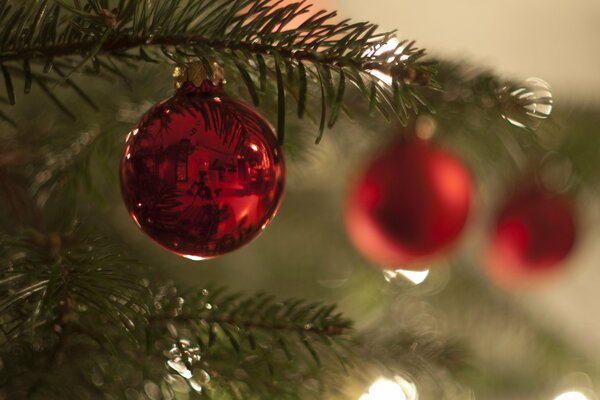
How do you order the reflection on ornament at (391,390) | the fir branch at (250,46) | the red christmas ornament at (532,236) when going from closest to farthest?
the fir branch at (250,46) → the reflection on ornament at (391,390) → the red christmas ornament at (532,236)

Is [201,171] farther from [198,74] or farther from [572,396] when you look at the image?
[572,396]

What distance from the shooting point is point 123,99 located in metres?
0.46

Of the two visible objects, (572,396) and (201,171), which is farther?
(572,396)

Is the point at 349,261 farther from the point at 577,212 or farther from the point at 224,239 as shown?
the point at 224,239

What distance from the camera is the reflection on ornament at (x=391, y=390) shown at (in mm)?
469

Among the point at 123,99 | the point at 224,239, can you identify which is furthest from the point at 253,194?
the point at 123,99

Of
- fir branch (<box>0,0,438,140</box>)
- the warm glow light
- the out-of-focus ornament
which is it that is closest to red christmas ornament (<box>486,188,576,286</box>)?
the warm glow light

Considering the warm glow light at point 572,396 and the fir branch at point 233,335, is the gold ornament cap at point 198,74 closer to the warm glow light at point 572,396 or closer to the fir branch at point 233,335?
the fir branch at point 233,335

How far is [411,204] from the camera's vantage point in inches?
19.6

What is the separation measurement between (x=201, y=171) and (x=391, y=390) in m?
0.28

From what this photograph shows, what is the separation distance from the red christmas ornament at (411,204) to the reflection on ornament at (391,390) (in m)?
0.08

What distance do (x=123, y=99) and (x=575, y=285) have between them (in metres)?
0.97

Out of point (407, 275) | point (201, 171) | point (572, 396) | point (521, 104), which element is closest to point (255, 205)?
point (201, 171)

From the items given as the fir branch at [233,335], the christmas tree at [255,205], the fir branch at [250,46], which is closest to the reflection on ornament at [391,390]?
the christmas tree at [255,205]
